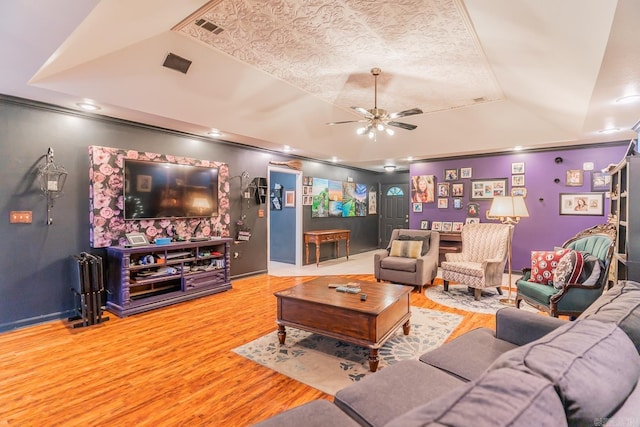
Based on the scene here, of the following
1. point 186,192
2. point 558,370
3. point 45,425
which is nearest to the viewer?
point 558,370

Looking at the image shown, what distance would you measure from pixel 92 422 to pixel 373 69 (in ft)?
13.7

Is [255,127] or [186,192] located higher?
[255,127]

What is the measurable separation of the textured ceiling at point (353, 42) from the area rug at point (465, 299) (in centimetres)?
296

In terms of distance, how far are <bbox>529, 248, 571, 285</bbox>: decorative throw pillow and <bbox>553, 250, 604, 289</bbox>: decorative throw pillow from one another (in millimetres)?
195

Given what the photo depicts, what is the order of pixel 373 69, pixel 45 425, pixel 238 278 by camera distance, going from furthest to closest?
pixel 238 278 < pixel 373 69 < pixel 45 425

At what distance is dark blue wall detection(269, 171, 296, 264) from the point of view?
285 inches

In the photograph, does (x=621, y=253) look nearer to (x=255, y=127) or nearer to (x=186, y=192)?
(x=255, y=127)

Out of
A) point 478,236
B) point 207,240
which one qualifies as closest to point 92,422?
point 207,240

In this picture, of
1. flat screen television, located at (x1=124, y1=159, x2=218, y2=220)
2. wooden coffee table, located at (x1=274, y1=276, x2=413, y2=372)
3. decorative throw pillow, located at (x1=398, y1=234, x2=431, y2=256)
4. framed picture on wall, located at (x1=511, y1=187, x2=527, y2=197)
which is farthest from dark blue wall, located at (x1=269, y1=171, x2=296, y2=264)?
framed picture on wall, located at (x1=511, y1=187, x2=527, y2=197)

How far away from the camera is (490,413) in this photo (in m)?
0.69

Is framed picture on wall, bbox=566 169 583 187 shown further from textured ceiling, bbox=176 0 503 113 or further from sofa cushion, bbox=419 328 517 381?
sofa cushion, bbox=419 328 517 381

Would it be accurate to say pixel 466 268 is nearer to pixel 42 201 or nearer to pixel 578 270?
pixel 578 270

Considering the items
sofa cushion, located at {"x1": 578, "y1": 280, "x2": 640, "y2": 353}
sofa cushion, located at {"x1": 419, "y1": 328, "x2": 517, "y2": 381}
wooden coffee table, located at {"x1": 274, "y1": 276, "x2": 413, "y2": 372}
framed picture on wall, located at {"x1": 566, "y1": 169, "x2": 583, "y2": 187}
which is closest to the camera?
sofa cushion, located at {"x1": 578, "y1": 280, "x2": 640, "y2": 353}

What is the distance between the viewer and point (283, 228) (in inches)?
292
